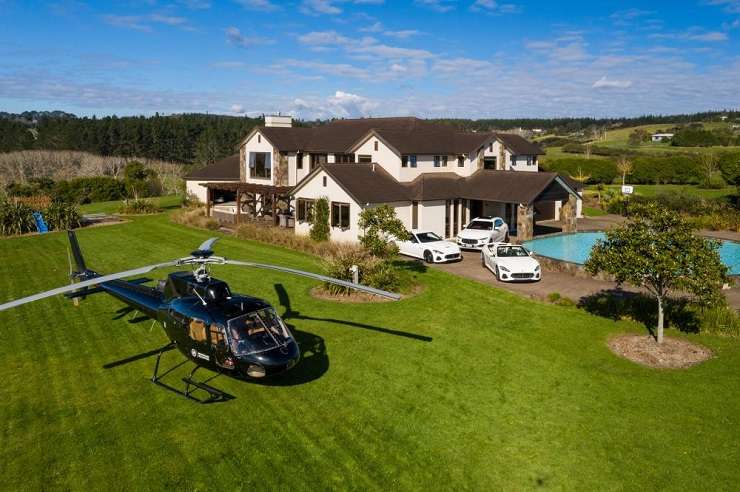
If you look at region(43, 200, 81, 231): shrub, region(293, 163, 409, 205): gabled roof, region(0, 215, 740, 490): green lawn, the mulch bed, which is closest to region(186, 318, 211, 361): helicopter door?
region(0, 215, 740, 490): green lawn

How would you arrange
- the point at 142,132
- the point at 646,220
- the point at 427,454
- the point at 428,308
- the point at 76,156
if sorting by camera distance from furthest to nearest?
1. the point at 142,132
2. the point at 76,156
3. the point at 428,308
4. the point at 646,220
5. the point at 427,454

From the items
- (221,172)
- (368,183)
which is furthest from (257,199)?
(368,183)

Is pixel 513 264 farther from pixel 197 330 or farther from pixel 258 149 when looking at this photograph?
pixel 258 149

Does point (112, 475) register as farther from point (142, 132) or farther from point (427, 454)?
point (142, 132)

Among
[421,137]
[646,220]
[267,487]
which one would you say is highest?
[421,137]

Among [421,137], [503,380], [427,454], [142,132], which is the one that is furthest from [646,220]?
[142,132]

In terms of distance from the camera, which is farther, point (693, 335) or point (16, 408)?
point (693, 335)
